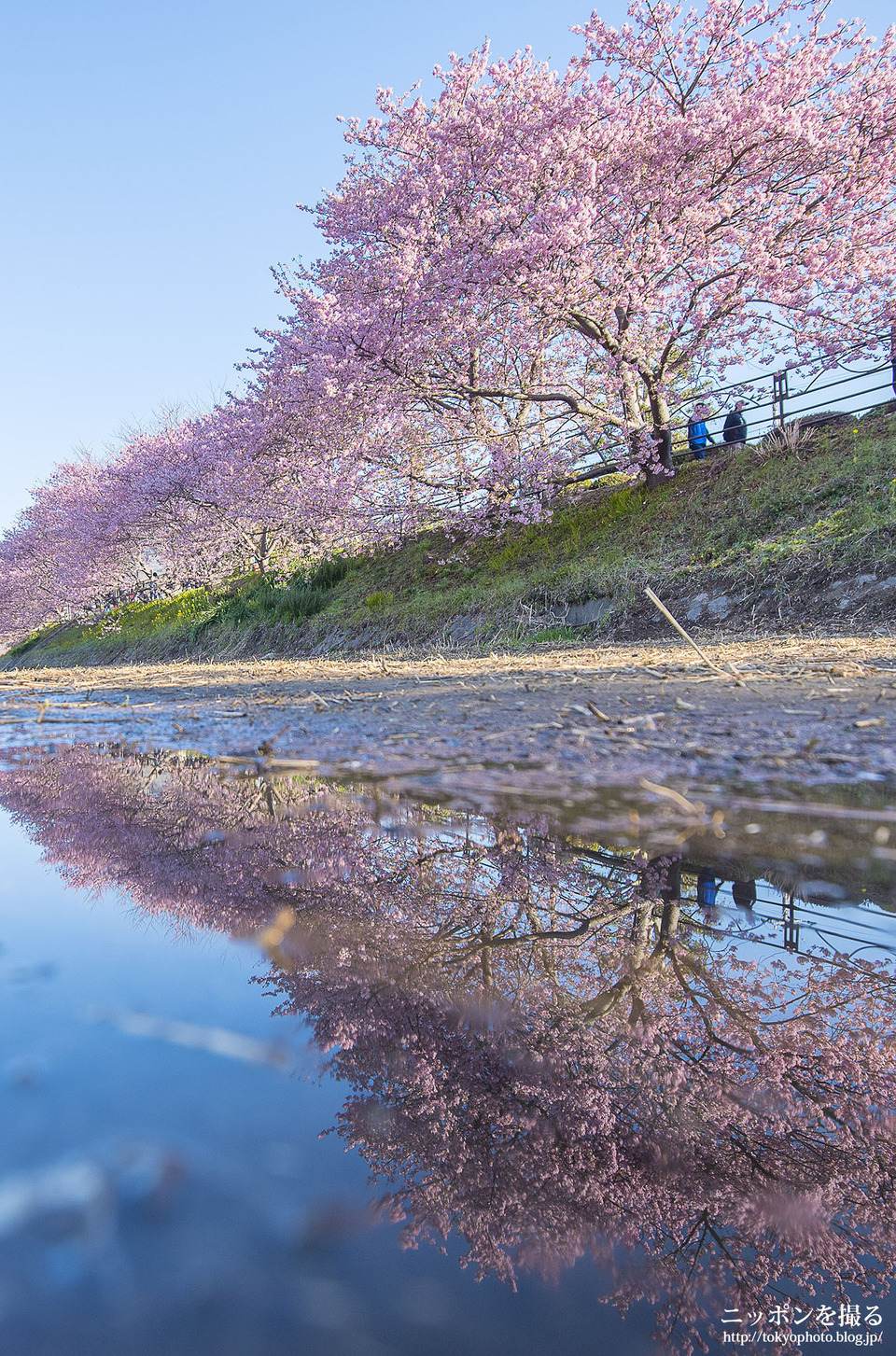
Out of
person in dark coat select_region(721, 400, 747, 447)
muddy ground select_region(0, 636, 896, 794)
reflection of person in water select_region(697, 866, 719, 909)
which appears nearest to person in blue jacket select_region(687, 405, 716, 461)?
person in dark coat select_region(721, 400, 747, 447)

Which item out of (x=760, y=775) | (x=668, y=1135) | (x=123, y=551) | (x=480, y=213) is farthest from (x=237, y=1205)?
→ (x=123, y=551)

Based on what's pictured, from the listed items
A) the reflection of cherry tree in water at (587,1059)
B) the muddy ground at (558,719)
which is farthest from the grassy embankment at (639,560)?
the reflection of cherry tree in water at (587,1059)

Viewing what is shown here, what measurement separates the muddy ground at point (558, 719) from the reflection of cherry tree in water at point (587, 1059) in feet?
2.87

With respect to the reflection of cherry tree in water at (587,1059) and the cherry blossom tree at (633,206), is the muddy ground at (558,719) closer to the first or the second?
the reflection of cherry tree in water at (587,1059)

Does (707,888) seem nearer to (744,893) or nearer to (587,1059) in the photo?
(744,893)

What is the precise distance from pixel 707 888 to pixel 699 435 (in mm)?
12655

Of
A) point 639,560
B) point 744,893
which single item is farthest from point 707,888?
point 639,560

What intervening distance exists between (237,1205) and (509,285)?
10.6 m

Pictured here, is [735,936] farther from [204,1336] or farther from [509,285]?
[509,285]

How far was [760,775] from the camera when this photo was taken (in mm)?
2189

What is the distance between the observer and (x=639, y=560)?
10.7 metres

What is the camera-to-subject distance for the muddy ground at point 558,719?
2.42 m

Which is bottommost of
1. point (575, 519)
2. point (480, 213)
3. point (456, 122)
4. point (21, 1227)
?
point (21, 1227)

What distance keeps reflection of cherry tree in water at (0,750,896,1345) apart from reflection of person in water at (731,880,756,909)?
3.3 inches
